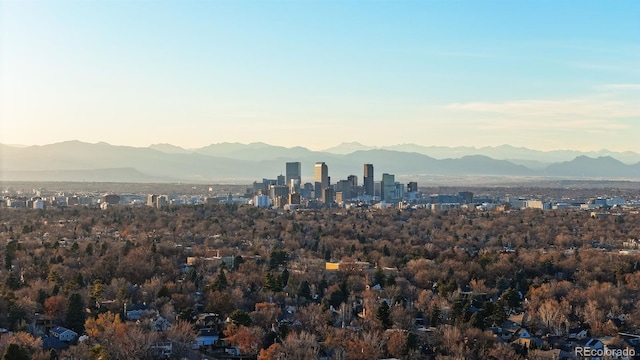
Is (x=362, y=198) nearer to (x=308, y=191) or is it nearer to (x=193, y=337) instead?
(x=308, y=191)

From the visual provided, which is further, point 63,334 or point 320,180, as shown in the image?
point 320,180

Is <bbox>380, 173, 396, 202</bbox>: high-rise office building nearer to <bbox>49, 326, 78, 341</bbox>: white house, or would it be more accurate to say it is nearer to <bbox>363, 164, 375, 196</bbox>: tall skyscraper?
<bbox>363, 164, 375, 196</bbox>: tall skyscraper

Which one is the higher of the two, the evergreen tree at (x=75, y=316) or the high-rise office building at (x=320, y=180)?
the high-rise office building at (x=320, y=180)

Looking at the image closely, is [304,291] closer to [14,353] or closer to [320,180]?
[14,353]

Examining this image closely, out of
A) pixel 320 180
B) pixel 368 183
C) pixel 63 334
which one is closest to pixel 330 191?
pixel 368 183

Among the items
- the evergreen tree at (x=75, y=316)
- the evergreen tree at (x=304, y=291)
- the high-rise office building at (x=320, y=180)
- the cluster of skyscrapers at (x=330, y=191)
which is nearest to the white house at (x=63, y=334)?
the evergreen tree at (x=75, y=316)

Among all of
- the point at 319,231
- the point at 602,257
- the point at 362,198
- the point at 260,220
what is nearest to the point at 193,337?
the point at 602,257

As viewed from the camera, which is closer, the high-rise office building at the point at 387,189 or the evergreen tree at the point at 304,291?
the evergreen tree at the point at 304,291

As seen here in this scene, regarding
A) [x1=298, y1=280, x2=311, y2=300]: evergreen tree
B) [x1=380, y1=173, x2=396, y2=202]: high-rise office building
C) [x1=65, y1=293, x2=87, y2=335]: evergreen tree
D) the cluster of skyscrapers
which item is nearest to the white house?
[x1=65, y1=293, x2=87, y2=335]: evergreen tree

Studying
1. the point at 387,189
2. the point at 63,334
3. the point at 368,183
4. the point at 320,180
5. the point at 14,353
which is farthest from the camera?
the point at 320,180

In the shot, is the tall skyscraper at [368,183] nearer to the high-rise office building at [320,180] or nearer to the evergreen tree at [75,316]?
the high-rise office building at [320,180]

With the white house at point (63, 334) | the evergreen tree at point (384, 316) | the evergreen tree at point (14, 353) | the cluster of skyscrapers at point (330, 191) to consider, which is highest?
the cluster of skyscrapers at point (330, 191)
